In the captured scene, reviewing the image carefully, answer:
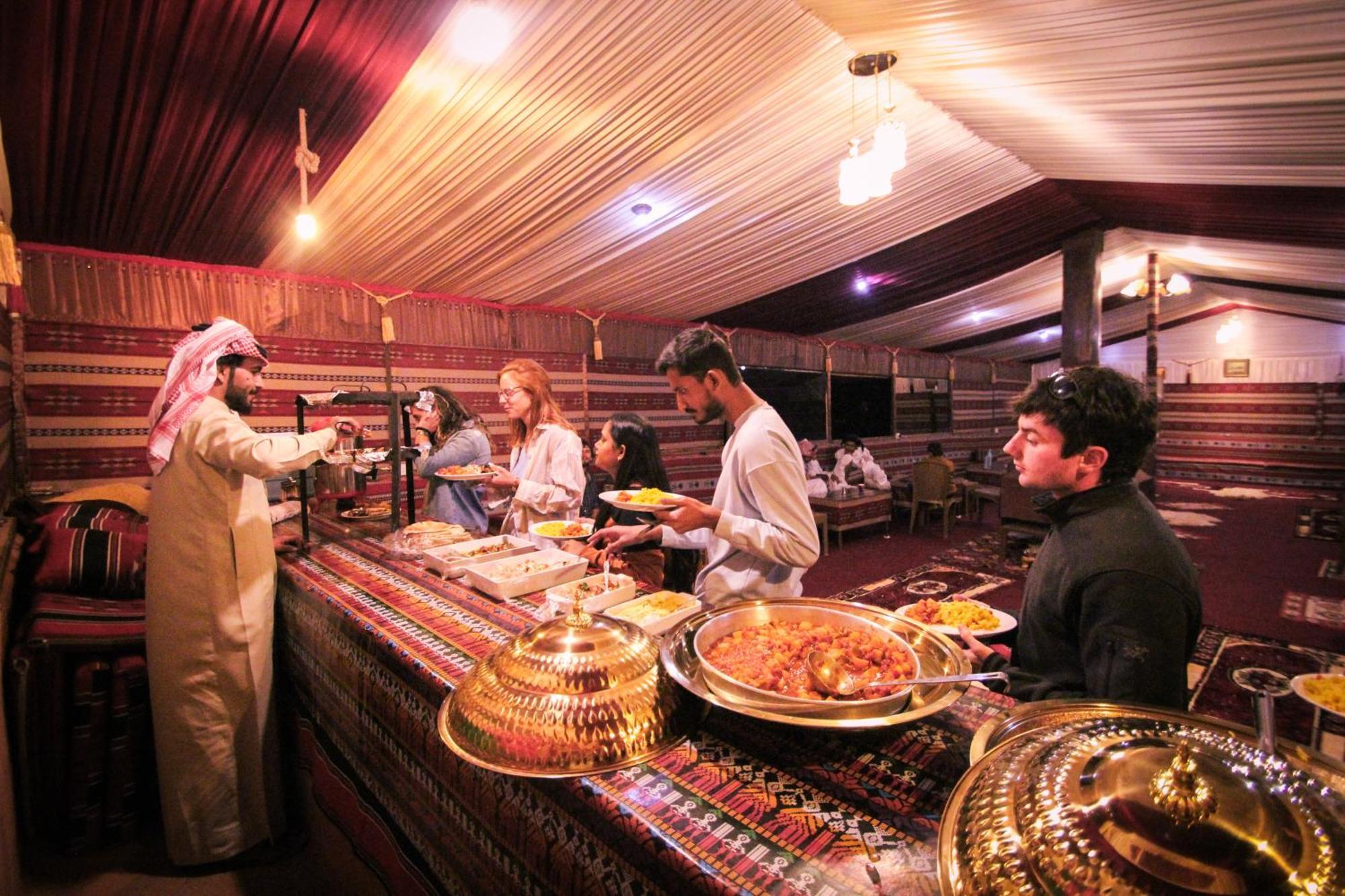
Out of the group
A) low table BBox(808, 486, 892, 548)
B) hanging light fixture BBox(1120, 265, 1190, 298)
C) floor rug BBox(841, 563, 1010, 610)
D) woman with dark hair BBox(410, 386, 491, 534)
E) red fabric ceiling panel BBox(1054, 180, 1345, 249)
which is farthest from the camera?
low table BBox(808, 486, 892, 548)

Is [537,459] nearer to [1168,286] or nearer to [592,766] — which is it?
[592,766]

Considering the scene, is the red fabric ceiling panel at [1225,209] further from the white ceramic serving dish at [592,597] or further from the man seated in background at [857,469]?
the white ceramic serving dish at [592,597]

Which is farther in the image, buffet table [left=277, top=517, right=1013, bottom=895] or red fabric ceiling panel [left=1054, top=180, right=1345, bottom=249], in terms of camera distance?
red fabric ceiling panel [left=1054, top=180, right=1345, bottom=249]

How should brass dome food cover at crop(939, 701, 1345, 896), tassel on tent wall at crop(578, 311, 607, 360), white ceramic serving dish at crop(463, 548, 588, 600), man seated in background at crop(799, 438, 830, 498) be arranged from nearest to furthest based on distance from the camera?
brass dome food cover at crop(939, 701, 1345, 896)
white ceramic serving dish at crop(463, 548, 588, 600)
tassel on tent wall at crop(578, 311, 607, 360)
man seated in background at crop(799, 438, 830, 498)

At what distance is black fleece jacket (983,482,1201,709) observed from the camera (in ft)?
4.15

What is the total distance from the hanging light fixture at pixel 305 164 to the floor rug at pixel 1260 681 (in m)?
6.20

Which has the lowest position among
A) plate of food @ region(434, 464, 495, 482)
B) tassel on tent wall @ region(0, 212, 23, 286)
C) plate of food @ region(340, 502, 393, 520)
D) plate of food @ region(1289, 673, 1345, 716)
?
plate of food @ region(1289, 673, 1345, 716)

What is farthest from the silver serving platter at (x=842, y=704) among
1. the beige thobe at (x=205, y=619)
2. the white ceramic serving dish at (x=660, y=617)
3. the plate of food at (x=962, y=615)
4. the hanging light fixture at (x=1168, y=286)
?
the hanging light fixture at (x=1168, y=286)

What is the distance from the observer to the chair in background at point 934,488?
30.8 feet

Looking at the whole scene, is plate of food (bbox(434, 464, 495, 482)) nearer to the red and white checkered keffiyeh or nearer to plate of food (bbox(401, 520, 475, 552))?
plate of food (bbox(401, 520, 475, 552))

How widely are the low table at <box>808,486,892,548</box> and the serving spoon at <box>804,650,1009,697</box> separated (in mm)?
6976

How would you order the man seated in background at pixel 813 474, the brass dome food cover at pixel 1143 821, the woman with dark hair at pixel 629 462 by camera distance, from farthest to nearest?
the man seated in background at pixel 813 474 → the woman with dark hair at pixel 629 462 → the brass dome food cover at pixel 1143 821

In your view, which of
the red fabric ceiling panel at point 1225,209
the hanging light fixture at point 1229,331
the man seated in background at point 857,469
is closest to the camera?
the red fabric ceiling panel at point 1225,209

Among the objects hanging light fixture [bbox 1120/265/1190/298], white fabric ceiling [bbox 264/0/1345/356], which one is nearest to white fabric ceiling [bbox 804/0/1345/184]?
white fabric ceiling [bbox 264/0/1345/356]
